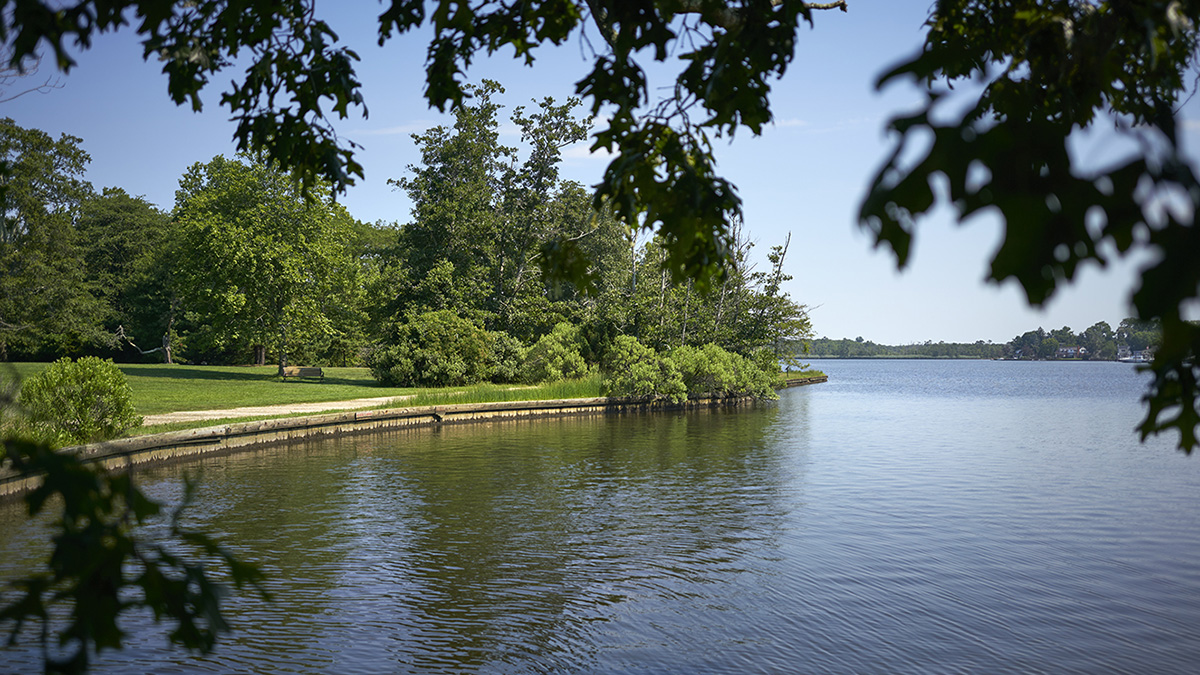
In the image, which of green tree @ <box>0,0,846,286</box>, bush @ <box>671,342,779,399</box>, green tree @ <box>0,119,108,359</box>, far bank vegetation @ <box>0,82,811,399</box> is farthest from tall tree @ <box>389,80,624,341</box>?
green tree @ <box>0,0,846,286</box>

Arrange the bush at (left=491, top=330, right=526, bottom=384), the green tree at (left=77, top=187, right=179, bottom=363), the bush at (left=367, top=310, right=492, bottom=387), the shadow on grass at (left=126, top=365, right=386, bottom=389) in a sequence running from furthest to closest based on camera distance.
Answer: the green tree at (left=77, top=187, right=179, bottom=363) → the bush at (left=491, top=330, right=526, bottom=384) → the bush at (left=367, top=310, right=492, bottom=387) → the shadow on grass at (left=126, top=365, right=386, bottom=389)

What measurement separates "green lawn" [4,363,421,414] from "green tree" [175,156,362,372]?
1.92 m

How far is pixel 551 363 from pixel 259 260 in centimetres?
1177

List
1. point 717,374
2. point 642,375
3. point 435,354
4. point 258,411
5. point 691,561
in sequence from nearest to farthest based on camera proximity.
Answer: point 691,561
point 258,411
point 642,375
point 435,354
point 717,374

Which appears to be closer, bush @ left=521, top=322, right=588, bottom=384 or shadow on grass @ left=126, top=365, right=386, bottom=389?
shadow on grass @ left=126, top=365, right=386, bottom=389

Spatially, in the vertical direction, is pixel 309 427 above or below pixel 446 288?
below

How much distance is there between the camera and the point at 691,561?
29.9ft

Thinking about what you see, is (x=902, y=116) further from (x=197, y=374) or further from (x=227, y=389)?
(x=197, y=374)

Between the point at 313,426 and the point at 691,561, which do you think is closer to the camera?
the point at 691,561

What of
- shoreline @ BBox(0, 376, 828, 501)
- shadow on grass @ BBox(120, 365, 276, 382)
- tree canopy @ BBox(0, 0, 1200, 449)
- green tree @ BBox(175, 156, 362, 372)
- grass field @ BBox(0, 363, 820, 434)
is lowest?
shoreline @ BBox(0, 376, 828, 501)

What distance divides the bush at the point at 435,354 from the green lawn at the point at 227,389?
3.22 ft

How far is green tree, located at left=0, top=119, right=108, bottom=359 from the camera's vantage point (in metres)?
33.2

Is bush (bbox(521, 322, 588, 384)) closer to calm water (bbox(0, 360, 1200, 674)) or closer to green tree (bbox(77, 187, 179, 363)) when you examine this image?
calm water (bbox(0, 360, 1200, 674))

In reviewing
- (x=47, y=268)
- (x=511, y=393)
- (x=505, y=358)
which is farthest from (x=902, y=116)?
(x=47, y=268)
